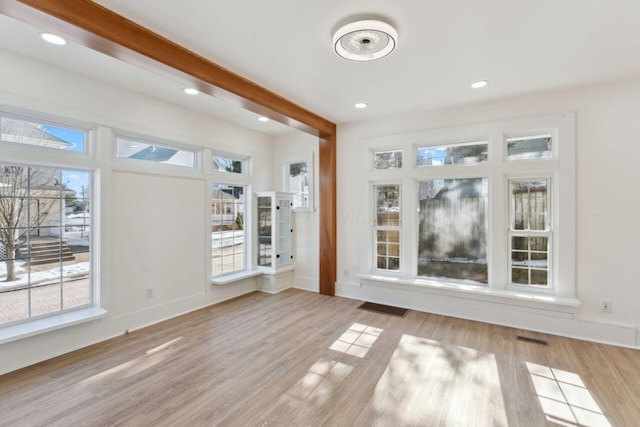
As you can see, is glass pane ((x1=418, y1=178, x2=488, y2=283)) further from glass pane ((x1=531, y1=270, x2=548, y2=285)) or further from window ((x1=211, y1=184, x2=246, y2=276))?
window ((x1=211, y1=184, x2=246, y2=276))

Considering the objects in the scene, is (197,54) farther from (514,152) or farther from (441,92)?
(514,152)

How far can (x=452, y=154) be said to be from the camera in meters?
4.01

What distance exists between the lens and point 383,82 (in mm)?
3156

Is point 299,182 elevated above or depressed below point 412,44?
below

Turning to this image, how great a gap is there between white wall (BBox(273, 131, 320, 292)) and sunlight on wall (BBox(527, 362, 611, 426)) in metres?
3.20

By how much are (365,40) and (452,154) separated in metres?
2.33

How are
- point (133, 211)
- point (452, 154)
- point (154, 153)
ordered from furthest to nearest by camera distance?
point (452, 154) < point (154, 153) < point (133, 211)

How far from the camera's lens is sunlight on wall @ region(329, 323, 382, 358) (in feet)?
9.61

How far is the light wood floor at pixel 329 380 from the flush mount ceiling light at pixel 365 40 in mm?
2657

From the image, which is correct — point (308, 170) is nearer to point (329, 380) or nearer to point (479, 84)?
point (479, 84)

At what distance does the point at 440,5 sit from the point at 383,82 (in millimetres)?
1206

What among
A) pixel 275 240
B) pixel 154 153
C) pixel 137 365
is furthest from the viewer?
pixel 275 240

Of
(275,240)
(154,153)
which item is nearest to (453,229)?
(275,240)

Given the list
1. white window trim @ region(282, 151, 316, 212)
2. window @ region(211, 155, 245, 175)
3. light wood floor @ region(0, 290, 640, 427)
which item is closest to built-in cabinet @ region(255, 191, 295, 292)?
white window trim @ region(282, 151, 316, 212)
